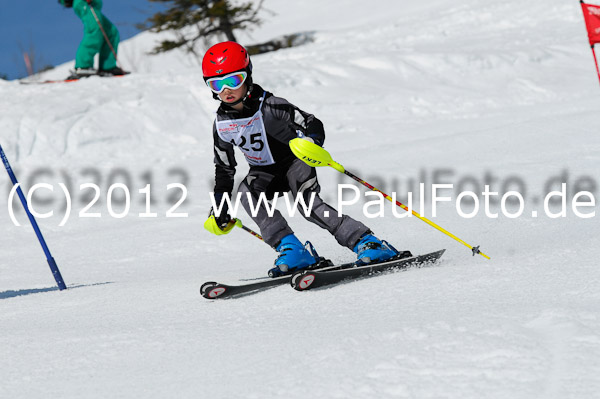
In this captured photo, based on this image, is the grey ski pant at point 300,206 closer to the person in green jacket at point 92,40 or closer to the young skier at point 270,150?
the young skier at point 270,150

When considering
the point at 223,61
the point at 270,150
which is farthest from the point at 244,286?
the point at 223,61

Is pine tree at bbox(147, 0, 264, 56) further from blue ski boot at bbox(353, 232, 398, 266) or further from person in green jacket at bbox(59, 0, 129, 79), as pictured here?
blue ski boot at bbox(353, 232, 398, 266)

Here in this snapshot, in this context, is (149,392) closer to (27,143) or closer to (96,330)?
(96,330)

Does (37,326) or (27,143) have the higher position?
(27,143)

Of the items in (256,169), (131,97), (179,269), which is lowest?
(179,269)

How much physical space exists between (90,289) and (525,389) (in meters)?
3.76

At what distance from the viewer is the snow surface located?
7.23 ft

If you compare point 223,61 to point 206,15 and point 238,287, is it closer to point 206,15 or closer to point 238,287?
point 238,287

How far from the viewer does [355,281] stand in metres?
3.80

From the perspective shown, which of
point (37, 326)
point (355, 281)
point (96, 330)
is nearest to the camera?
point (96, 330)

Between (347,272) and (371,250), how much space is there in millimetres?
293

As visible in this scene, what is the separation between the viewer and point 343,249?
5566mm

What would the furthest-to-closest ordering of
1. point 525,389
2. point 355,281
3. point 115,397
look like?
point 355,281 → point 115,397 → point 525,389

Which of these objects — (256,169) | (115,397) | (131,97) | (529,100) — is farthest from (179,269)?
(529,100)
